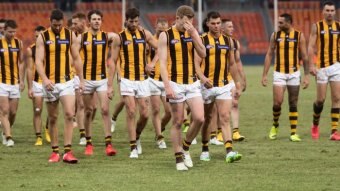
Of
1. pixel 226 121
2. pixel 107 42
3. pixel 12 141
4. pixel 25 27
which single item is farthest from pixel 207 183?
pixel 25 27

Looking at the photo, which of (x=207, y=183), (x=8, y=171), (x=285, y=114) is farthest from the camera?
(x=285, y=114)

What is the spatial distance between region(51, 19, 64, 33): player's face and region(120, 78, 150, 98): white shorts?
4.93ft

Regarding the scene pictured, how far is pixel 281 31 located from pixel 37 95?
4.60m

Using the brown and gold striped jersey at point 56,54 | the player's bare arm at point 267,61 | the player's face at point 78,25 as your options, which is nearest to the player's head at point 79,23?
the player's face at point 78,25

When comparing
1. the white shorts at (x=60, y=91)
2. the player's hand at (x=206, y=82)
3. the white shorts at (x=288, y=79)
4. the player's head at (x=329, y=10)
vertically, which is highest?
the player's head at (x=329, y=10)

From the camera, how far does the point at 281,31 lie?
17328 mm

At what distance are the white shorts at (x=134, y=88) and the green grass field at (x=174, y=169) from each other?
39.0 inches

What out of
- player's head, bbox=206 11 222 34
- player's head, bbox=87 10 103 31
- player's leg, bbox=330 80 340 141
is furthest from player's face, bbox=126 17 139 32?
player's leg, bbox=330 80 340 141

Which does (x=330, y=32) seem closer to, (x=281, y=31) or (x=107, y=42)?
(x=281, y=31)

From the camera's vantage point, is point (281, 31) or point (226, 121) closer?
point (226, 121)

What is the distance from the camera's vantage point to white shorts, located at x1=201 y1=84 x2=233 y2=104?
46.6 ft

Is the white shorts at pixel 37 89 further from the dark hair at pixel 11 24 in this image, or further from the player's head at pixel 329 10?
the player's head at pixel 329 10

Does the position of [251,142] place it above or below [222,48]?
below

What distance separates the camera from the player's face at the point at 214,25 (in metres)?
14.2
